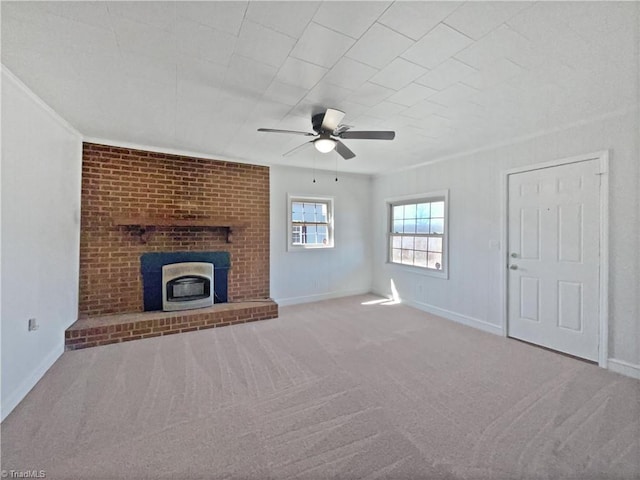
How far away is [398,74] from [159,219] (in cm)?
346

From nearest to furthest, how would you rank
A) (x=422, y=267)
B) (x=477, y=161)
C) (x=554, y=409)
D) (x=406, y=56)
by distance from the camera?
(x=406, y=56)
(x=554, y=409)
(x=477, y=161)
(x=422, y=267)

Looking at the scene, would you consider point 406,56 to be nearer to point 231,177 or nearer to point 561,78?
point 561,78

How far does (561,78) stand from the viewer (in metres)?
2.00

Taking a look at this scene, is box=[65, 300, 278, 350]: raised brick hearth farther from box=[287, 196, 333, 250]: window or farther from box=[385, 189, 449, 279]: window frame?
box=[385, 189, 449, 279]: window frame

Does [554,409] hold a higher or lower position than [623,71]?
lower

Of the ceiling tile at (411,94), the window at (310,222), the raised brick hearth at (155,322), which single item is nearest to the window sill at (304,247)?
the window at (310,222)

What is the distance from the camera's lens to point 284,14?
55.9 inches

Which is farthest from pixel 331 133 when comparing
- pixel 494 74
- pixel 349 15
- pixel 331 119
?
pixel 494 74

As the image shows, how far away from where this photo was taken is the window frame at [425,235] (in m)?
4.26

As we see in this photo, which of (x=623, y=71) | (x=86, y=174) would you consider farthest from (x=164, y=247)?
(x=623, y=71)

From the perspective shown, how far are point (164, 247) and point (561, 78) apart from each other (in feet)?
15.3

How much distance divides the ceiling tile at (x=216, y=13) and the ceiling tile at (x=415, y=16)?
0.75 meters

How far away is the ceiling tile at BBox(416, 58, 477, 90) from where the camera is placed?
185cm

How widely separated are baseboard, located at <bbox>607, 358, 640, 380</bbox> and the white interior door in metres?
0.13
